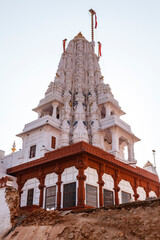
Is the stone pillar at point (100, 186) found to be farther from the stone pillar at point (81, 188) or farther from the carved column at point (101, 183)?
the stone pillar at point (81, 188)

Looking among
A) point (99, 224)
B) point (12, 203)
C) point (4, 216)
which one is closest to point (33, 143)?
point (12, 203)

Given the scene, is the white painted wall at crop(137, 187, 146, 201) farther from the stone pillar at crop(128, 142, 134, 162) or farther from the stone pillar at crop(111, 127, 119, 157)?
the stone pillar at crop(111, 127, 119, 157)

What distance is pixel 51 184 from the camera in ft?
64.2

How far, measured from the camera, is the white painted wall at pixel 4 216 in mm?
12836

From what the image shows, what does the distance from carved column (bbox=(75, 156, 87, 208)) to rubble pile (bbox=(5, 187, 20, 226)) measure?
184 inches

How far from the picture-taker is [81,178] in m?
17.8

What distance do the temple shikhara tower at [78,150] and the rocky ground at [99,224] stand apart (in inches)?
218

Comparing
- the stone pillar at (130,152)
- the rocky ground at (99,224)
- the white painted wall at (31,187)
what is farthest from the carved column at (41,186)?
the stone pillar at (130,152)

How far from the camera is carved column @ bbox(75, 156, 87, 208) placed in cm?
1713

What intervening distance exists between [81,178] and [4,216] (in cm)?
588

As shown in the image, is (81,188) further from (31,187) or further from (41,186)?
(31,187)

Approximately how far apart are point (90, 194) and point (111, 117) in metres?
9.68

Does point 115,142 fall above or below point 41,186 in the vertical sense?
above

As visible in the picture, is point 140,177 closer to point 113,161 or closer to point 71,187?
point 113,161
